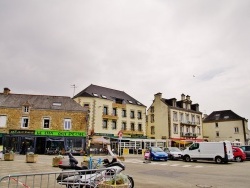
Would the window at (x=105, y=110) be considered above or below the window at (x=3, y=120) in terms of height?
above

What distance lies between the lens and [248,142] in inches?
2019

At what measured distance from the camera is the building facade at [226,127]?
165 feet

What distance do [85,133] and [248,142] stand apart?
116 feet

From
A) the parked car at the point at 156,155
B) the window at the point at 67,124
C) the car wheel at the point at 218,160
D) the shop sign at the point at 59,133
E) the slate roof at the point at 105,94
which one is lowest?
the car wheel at the point at 218,160

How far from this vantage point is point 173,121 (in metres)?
46.0

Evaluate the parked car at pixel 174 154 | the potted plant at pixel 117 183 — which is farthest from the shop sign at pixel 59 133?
the potted plant at pixel 117 183

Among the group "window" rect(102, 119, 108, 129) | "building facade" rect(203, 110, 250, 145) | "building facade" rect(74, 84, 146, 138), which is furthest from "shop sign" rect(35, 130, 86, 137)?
"building facade" rect(203, 110, 250, 145)

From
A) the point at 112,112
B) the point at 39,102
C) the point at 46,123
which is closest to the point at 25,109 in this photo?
the point at 39,102

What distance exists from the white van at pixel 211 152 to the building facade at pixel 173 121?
868 inches

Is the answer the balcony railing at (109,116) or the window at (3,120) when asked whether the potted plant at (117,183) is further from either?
the balcony railing at (109,116)

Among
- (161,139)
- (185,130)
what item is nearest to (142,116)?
(161,139)

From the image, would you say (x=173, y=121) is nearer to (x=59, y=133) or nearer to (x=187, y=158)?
(x=59, y=133)

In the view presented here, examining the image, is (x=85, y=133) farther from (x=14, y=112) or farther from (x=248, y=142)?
(x=248, y=142)

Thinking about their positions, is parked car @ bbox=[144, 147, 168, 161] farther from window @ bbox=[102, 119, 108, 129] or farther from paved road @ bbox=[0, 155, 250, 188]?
window @ bbox=[102, 119, 108, 129]
